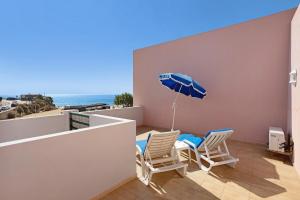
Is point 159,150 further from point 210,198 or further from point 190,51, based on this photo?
point 190,51

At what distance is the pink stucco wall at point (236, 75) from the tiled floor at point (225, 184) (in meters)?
1.80

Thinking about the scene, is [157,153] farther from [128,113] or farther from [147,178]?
[128,113]

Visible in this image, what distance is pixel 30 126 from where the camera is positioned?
4.39 m

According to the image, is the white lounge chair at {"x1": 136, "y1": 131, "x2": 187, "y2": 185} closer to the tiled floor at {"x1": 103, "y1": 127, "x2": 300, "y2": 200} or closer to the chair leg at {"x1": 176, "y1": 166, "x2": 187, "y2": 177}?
the chair leg at {"x1": 176, "y1": 166, "x2": 187, "y2": 177}

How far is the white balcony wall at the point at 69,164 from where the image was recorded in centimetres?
173

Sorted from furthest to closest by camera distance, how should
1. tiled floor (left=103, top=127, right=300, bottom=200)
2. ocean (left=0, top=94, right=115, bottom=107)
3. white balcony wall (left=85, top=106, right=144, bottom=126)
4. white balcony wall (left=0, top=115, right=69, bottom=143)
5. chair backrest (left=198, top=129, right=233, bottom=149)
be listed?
1. ocean (left=0, top=94, right=115, bottom=107)
2. white balcony wall (left=85, top=106, right=144, bottom=126)
3. white balcony wall (left=0, top=115, right=69, bottom=143)
4. chair backrest (left=198, top=129, right=233, bottom=149)
5. tiled floor (left=103, top=127, right=300, bottom=200)

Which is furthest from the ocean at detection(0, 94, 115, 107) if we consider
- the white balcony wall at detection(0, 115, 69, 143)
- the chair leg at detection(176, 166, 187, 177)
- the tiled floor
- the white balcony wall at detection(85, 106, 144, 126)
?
the tiled floor

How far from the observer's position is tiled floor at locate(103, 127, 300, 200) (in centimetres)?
263

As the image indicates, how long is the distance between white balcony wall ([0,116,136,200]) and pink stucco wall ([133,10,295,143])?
4226 mm

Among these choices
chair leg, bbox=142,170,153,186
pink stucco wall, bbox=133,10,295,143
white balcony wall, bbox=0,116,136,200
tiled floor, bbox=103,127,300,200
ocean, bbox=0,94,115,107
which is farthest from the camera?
ocean, bbox=0,94,115,107

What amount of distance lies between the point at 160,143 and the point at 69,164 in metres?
1.65

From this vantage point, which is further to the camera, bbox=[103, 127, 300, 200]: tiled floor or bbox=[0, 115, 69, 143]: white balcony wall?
bbox=[0, 115, 69, 143]: white balcony wall

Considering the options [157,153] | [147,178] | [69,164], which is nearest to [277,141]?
[157,153]

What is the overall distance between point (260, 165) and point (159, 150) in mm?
2580
